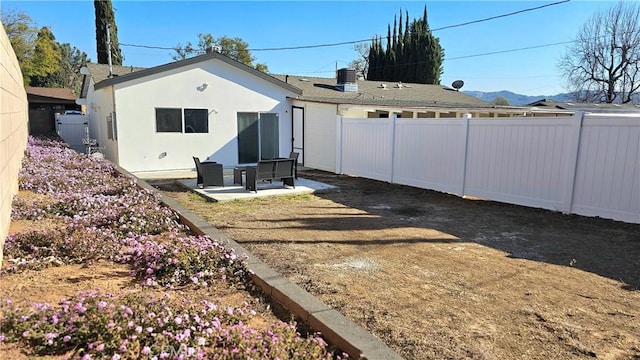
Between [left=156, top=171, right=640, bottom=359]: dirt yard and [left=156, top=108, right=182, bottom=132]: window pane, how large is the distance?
674cm

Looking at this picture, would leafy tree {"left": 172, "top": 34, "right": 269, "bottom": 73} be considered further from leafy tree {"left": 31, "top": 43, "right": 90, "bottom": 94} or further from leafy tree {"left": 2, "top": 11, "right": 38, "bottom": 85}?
leafy tree {"left": 2, "top": 11, "right": 38, "bottom": 85}

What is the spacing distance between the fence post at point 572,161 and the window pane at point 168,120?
11.6 metres

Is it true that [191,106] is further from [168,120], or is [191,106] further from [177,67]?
[177,67]

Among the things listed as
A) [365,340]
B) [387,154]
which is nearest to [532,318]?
[365,340]

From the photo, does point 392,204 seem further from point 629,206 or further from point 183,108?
point 183,108

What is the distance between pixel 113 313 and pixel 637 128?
731 cm

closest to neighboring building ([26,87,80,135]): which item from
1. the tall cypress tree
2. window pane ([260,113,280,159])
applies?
the tall cypress tree

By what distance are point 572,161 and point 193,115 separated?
1149 centimetres

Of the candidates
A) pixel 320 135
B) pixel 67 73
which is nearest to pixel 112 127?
pixel 320 135

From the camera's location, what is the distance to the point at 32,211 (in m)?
5.41

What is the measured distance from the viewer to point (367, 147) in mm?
11711

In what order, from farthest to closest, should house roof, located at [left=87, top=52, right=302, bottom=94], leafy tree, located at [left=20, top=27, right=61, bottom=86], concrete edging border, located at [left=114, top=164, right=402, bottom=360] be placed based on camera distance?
1. leafy tree, located at [left=20, top=27, right=61, bottom=86]
2. house roof, located at [left=87, top=52, right=302, bottom=94]
3. concrete edging border, located at [left=114, top=164, right=402, bottom=360]

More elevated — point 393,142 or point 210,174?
point 393,142

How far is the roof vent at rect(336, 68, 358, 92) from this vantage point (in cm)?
1909
